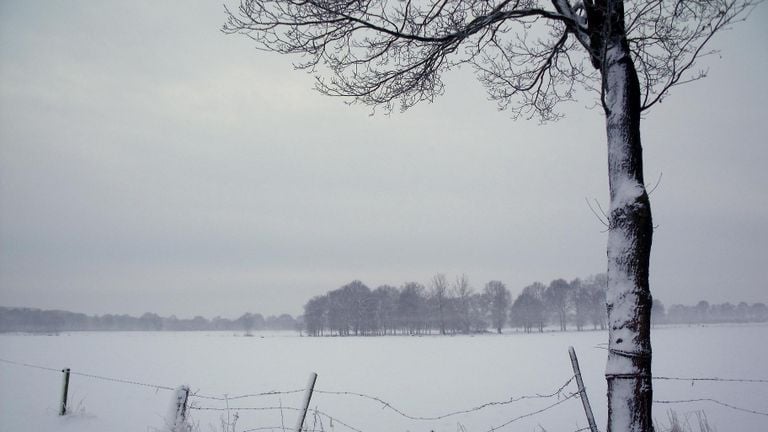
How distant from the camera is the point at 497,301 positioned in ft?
358

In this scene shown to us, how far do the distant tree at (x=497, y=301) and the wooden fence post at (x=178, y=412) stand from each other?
107m

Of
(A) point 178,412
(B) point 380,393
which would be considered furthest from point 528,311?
(A) point 178,412

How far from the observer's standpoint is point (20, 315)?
16625 cm

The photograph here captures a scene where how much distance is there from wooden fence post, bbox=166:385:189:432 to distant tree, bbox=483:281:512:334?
10663 centimetres

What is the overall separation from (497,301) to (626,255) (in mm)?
111288

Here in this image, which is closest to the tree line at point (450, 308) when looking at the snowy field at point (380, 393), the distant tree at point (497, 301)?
the distant tree at point (497, 301)

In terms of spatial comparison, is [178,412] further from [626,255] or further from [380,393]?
[380,393]

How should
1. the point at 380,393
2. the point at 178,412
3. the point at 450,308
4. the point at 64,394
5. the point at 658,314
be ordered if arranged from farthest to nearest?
the point at 658,314, the point at 450,308, the point at 380,393, the point at 64,394, the point at 178,412

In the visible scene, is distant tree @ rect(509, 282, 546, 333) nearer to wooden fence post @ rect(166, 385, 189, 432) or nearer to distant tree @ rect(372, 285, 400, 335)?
distant tree @ rect(372, 285, 400, 335)

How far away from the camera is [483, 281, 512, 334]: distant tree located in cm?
10688

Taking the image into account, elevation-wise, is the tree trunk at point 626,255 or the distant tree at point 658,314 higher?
the tree trunk at point 626,255

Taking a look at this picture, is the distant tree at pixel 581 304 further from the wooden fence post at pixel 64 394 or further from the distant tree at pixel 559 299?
the wooden fence post at pixel 64 394

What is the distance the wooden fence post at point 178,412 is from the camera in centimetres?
529

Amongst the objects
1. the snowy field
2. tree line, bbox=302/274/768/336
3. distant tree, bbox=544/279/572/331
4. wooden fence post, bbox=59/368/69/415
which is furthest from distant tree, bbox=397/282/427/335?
wooden fence post, bbox=59/368/69/415
